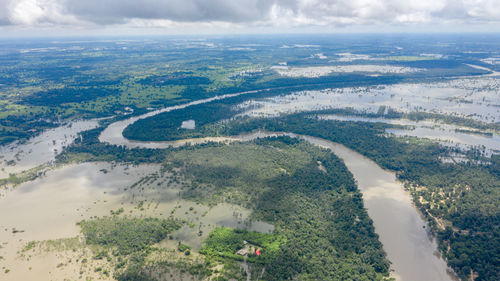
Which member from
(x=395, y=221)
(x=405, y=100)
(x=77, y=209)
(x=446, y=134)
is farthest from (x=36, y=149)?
(x=405, y=100)

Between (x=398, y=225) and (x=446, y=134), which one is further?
(x=446, y=134)

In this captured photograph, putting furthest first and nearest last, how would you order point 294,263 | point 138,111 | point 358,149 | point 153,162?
point 138,111
point 358,149
point 153,162
point 294,263

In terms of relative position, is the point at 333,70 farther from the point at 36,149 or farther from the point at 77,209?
the point at 77,209

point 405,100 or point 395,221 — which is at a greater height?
point 405,100

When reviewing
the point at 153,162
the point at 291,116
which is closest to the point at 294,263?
the point at 153,162

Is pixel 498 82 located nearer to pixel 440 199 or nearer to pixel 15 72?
pixel 440 199

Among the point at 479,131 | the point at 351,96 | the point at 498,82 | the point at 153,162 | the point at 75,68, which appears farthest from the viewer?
the point at 75,68

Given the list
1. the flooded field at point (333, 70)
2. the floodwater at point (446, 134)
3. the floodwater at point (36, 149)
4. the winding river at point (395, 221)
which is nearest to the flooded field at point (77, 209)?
the floodwater at point (36, 149)

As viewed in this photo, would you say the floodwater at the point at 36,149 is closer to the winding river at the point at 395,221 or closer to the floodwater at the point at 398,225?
the winding river at the point at 395,221
